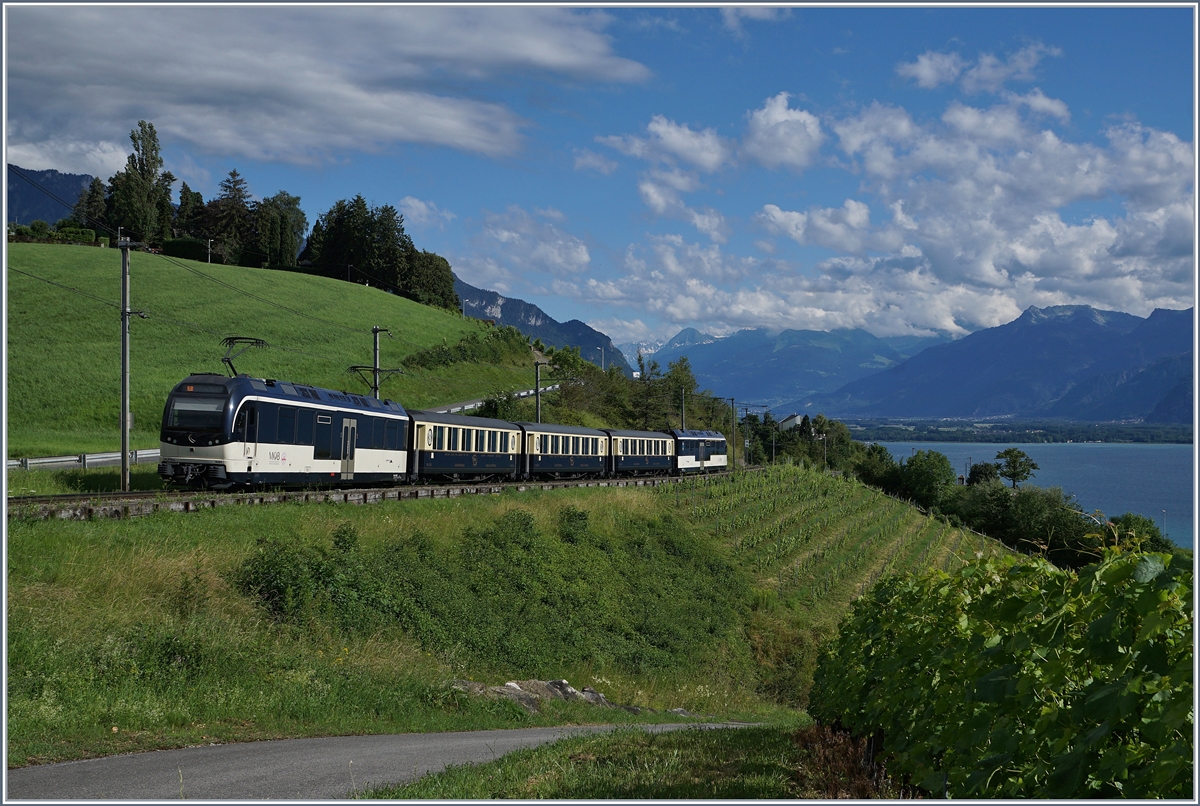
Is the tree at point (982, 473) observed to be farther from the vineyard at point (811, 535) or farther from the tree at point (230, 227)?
the tree at point (230, 227)

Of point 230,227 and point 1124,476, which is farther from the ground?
point 230,227

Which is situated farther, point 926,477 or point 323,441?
point 926,477

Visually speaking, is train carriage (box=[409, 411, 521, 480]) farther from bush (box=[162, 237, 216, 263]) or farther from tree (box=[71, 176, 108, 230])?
tree (box=[71, 176, 108, 230])

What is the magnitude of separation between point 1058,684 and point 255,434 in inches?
917

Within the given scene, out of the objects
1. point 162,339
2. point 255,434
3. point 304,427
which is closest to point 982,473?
point 162,339

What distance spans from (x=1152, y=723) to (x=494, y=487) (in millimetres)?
31637

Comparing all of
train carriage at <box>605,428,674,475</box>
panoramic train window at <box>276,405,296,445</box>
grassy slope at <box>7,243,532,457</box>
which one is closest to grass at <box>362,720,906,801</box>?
panoramic train window at <box>276,405,296,445</box>

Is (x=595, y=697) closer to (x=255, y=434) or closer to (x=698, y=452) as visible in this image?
(x=255, y=434)

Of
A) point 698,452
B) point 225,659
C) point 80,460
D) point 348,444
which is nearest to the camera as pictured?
point 225,659

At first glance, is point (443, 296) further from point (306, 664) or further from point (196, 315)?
point (306, 664)

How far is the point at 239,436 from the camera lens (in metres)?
23.8

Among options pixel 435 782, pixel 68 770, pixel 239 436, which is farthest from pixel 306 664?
pixel 239 436

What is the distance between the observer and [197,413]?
23.7 m

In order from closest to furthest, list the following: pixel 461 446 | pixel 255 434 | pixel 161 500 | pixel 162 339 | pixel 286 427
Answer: pixel 161 500
pixel 255 434
pixel 286 427
pixel 461 446
pixel 162 339
